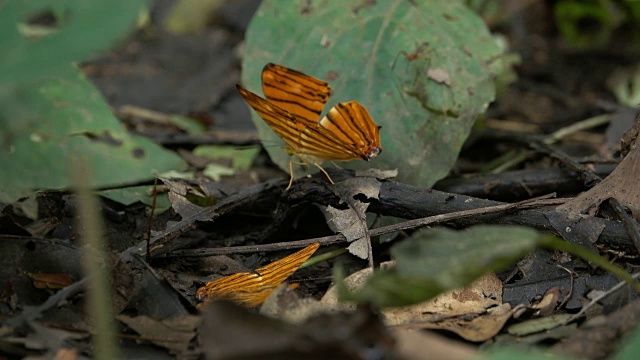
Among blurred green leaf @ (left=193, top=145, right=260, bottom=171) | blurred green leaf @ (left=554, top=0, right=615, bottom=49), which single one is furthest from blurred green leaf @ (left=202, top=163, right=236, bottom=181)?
blurred green leaf @ (left=554, top=0, right=615, bottom=49)

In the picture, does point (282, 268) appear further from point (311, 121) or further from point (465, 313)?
point (311, 121)

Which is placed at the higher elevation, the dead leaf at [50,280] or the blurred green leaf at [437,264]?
the blurred green leaf at [437,264]

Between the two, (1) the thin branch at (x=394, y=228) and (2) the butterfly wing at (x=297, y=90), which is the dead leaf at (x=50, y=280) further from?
(2) the butterfly wing at (x=297, y=90)

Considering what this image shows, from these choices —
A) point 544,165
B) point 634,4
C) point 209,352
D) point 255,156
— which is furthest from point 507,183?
point 634,4

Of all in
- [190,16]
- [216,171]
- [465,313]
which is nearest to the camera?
[465,313]

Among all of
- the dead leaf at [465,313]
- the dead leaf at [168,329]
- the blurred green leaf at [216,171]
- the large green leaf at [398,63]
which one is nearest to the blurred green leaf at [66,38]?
the dead leaf at [168,329]

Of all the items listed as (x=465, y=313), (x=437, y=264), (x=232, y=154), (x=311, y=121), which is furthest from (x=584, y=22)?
(x=437, y=264)

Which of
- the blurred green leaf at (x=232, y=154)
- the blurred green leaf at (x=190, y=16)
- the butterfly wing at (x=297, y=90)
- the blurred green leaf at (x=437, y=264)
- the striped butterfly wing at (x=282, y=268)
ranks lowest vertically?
the blurred green leaf at (x=232, y=154)

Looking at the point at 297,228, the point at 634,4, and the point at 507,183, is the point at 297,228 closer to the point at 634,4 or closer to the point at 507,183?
the point at 507,183
